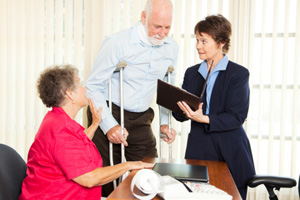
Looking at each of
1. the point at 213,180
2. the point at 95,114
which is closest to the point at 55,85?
the point at 95,114

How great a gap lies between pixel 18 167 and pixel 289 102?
2363 millimetres

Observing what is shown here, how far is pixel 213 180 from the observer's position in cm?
154

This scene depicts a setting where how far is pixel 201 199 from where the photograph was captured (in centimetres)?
125

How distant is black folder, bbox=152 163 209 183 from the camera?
4.84 feet

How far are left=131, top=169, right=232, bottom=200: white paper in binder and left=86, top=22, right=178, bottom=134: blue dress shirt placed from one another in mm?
891

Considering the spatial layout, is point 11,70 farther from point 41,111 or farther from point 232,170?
point 232,170

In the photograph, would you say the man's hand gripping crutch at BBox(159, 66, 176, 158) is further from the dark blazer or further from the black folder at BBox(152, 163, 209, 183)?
the black folder at BBox(152, 163, 209, 183)

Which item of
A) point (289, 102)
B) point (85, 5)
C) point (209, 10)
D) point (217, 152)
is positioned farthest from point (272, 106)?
point (85, 5)

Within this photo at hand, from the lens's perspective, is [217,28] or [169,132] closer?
[217,28]

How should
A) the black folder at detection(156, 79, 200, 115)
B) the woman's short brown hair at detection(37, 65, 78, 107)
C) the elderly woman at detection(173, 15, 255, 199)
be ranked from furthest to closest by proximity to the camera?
1. the elderly woman at detection(173, 15, 255, 199)
2. the black folder at detection(156, 79, 200, 115)
3. the woman's short brown hair at detection(37, 65, 78, 107)

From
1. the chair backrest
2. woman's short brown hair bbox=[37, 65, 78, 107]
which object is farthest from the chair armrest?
the chair backrest

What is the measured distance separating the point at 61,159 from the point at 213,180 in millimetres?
671

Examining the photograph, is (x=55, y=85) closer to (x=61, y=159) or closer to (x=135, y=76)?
(x=61, y=159)

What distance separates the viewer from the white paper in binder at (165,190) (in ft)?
4.15
